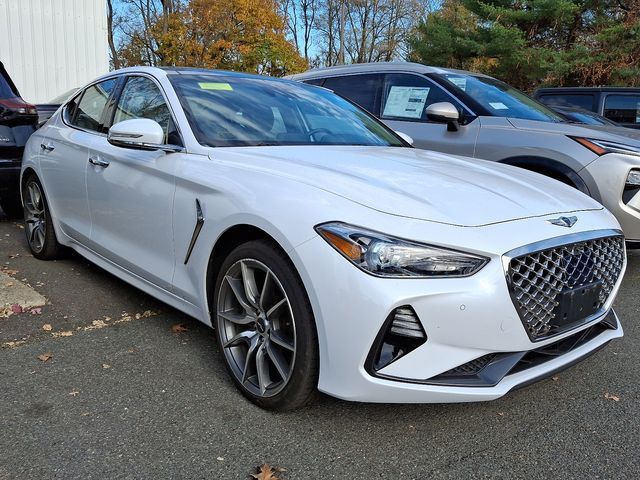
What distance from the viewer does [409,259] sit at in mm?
2178

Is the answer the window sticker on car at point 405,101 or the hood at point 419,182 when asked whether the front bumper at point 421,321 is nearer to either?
the hood at point 419,182

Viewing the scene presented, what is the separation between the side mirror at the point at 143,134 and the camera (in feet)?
10.2

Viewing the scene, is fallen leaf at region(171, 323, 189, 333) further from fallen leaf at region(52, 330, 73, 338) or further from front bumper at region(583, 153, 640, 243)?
front bumper at region(583, 153, 640, 243)

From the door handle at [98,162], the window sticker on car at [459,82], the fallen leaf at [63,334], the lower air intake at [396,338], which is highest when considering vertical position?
the window sticker on car at [459,82]

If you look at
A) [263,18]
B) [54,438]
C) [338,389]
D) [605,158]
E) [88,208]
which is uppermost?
[263,18]

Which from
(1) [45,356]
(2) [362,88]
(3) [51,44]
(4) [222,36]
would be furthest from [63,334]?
(4) [222,36]

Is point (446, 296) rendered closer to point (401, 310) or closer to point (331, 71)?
point (401, 310)

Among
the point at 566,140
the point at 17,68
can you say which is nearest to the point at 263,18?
the point at 17,68

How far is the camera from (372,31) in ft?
→ 164

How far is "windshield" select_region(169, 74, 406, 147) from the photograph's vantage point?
323 cm

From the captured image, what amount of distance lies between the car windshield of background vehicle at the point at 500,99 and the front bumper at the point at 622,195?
3.33 ft

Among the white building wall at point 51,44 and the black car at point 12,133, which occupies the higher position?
the white building wall at point 51,44

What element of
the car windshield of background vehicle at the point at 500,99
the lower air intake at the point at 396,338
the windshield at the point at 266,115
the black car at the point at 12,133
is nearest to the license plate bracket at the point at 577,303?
the lower air intake at the point at 396,338

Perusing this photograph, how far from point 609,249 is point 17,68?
40.3 feet
